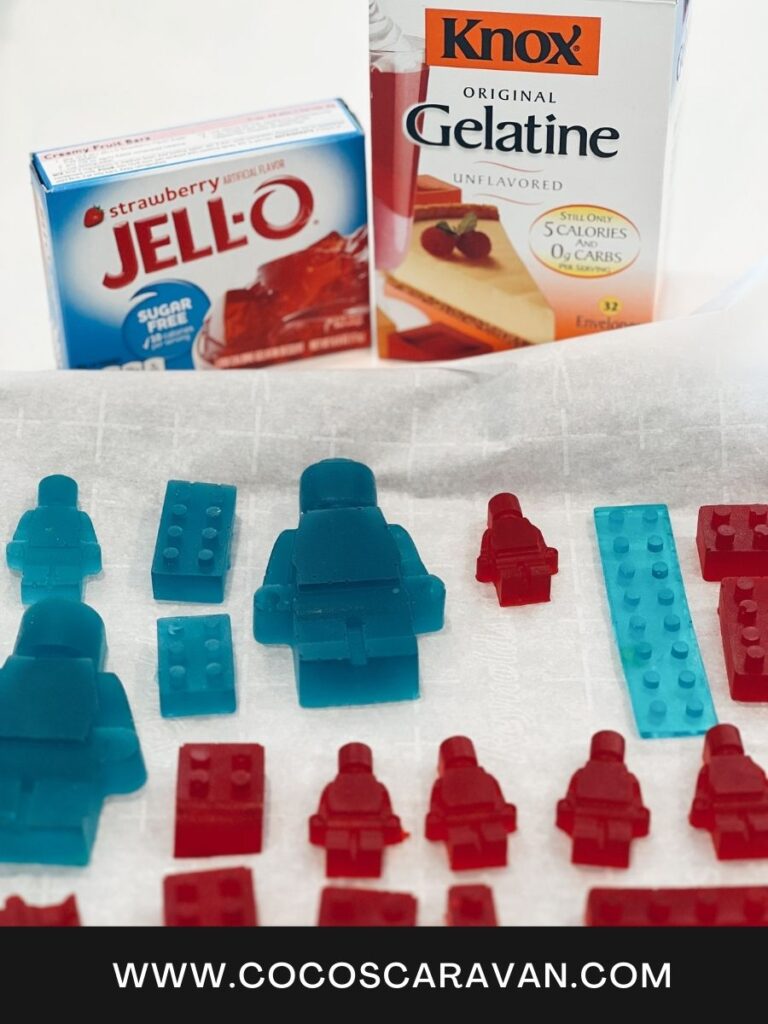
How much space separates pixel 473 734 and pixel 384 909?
15cm

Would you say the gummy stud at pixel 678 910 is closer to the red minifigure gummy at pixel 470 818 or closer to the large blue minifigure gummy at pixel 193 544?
the red minifigure gummy at pixel 470 818

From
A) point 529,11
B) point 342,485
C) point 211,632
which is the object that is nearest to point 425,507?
point 342,485

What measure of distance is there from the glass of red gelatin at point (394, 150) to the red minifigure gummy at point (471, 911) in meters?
0.53

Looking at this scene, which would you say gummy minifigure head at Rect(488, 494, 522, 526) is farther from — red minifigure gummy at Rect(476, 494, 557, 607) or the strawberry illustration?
the strawberry illustration

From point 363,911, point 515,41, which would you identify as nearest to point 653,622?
point 363,911

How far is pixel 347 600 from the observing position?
116 cm

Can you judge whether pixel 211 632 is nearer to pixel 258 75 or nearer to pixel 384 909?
pixel 384 909

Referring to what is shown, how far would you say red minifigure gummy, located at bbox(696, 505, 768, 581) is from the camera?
1212 millimetres

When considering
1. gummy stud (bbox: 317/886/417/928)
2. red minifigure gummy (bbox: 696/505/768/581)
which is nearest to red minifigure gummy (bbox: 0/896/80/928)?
gummy stud (bbox: 317/886/417/928)

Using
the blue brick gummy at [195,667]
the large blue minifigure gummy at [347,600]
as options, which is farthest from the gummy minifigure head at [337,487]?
the blue brick gummy at [195,667]

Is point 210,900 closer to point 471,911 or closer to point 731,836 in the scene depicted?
point 471,911

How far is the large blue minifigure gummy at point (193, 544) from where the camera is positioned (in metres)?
1.20

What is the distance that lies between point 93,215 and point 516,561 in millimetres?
389

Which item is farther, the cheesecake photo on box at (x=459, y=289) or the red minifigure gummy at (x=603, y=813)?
the cheesecake photo on box at (x=459, y=289)
